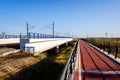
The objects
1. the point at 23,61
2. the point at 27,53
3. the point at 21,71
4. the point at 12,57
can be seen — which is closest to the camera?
the point at 21,71

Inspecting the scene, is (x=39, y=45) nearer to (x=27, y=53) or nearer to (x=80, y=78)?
(x=27, y=53)

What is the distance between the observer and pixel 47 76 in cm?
1733

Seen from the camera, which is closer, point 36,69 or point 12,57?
point 36,69

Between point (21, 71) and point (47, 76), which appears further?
point (47, 76)

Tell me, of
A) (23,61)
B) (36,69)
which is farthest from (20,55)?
(36,69)

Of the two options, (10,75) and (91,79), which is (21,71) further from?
(91,79)

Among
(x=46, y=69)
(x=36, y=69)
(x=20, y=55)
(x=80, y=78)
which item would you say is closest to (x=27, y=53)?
(x=20, y=55)

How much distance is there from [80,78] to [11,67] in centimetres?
588

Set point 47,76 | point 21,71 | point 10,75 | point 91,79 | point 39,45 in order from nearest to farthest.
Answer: point 91,79
point 10,75
point 21,71
point 47,76
point 39,45

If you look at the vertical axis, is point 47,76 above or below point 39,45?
below

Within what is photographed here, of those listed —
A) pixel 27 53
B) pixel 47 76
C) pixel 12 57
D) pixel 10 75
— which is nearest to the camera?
pixel 10 75

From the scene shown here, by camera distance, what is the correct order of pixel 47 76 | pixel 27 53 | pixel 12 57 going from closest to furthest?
1. pixel 47 76
2. pixel 12 57
3. pixel 27 53

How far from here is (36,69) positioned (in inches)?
688

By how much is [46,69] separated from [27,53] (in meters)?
4.01
